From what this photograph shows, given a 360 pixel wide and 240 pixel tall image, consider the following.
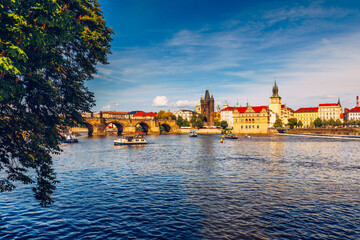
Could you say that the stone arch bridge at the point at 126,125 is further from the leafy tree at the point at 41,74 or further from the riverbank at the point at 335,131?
the leafy tree at the point at 41,74

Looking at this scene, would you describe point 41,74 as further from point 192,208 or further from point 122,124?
point 122,124

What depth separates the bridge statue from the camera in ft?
462

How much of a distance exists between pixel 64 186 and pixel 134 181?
276 inches

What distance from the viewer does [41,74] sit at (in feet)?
47.9

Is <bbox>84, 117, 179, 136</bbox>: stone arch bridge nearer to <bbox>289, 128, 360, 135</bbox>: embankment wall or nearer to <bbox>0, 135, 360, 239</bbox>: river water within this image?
<bbox>289, 128, 360, 135</bbox>: embankment wall

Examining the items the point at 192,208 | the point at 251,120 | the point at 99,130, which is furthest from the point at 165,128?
the point at 192,208

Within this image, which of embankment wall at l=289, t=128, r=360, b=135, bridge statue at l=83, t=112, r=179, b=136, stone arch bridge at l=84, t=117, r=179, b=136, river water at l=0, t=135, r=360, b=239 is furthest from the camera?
stone arch bridge at l=84, t=117, r=179, b=136

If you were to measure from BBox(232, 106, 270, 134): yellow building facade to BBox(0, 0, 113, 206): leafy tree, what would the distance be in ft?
536

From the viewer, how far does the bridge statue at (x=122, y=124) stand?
140750 millimetres

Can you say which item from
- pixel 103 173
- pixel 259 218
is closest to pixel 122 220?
pixel 259 218

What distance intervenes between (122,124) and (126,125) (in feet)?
7.89

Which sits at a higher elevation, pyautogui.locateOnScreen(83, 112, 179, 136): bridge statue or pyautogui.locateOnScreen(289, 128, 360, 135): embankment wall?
pyautogui.locateOnScreen(83, 112, 179, 136): bridge statue

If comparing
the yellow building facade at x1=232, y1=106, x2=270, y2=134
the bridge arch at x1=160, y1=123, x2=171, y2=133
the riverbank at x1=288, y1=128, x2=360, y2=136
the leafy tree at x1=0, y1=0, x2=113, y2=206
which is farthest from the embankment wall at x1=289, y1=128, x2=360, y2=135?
the leafy tree at x1=0, y1=0, x2=113, y2=206

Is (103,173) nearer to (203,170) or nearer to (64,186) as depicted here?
(64,186)
